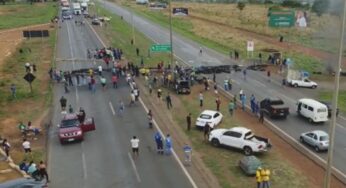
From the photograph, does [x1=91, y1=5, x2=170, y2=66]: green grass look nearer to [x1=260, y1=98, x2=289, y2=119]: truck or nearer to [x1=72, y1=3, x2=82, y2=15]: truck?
[x1=72, y1=3, x2=82, y2=15]: truck

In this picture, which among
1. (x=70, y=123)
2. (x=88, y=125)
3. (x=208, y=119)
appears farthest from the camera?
(x=208, y=119)

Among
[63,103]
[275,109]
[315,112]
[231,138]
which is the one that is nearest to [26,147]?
[63,103]

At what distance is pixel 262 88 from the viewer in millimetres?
55250

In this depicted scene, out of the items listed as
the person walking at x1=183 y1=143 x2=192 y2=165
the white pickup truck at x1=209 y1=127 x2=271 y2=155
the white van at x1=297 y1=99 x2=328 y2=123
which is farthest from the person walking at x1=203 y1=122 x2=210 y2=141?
the white van at x1=297 y1=99 x2=328 y2=123

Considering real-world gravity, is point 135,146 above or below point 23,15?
below

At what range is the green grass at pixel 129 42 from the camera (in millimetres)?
71625

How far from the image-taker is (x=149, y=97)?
163 ft

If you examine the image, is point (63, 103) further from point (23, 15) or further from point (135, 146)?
point (23, 15)

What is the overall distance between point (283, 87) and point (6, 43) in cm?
6132

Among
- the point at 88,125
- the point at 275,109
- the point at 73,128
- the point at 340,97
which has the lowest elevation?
the point at 340,97

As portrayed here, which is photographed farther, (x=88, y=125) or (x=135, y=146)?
(x=88, y=125)

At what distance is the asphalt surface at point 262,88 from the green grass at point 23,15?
1620 inches

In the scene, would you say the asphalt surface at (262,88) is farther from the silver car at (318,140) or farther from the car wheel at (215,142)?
the car wheel at (215,142)

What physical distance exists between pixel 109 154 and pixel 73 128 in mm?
4276
